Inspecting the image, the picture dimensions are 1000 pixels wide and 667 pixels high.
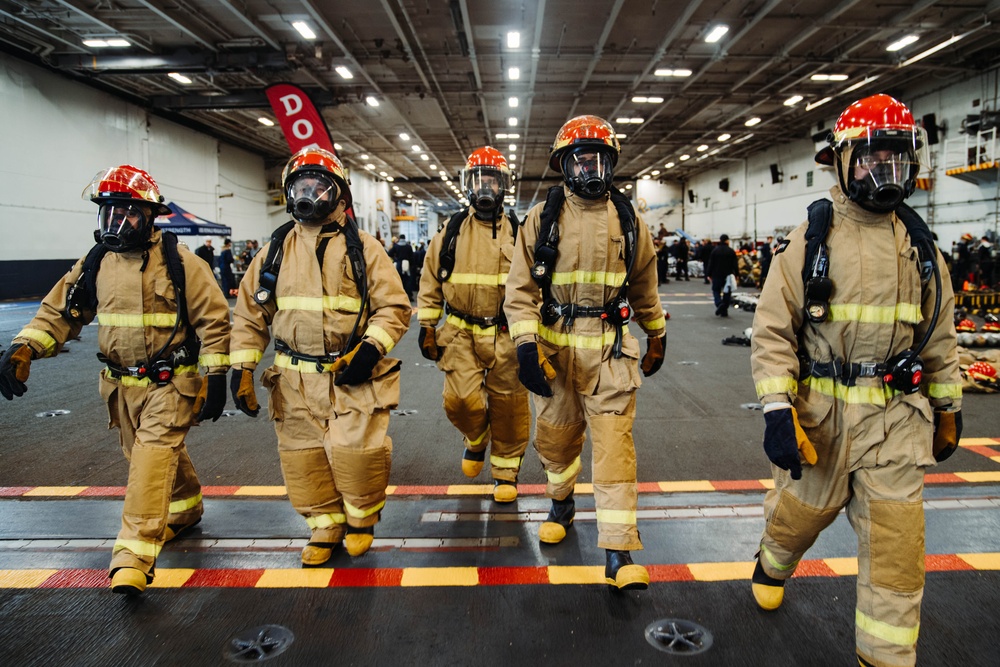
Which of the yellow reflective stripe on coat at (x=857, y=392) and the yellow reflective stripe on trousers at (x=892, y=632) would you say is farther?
the yellow reflective stripe on coat at (x=857, y=392)

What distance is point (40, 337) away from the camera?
2998mm

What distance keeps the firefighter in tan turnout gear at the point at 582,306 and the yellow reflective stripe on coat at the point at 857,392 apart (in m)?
0.85

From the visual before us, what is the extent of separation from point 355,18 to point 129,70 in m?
6.84

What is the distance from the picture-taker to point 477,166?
12.8 feet

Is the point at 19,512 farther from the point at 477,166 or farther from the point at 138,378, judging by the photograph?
the point at 477,166

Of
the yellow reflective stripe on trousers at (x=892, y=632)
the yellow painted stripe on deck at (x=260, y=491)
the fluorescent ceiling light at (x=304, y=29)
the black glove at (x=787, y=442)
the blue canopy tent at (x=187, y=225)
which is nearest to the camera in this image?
the yellow reflective stripe on trousers at (x=892, y=632)

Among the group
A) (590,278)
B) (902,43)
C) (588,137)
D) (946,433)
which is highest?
(902,43)

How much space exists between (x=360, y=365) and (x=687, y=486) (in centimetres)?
234

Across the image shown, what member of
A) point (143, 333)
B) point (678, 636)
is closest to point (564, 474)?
point (678, 636)

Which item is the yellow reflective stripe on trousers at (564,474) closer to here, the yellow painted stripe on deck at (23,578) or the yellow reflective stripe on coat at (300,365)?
the yellow reflective stripe on coat at (300,365)

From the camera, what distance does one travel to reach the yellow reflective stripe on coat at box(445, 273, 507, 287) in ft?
12.7

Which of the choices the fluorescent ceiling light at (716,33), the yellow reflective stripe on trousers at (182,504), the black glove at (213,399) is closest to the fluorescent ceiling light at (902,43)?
the fluorescent ceiling light at (716,33)

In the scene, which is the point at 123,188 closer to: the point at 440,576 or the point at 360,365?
the point at 360,365

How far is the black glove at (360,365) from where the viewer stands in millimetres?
2842
